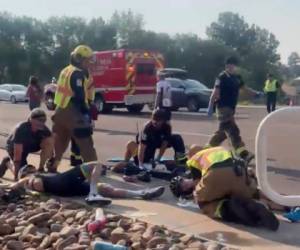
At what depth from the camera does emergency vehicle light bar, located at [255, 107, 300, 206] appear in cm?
609

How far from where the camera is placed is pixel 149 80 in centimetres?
2416

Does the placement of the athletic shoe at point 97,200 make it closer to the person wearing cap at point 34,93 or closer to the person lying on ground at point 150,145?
the person lying on ground at point 150,145

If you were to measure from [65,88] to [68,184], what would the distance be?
5.29 ft

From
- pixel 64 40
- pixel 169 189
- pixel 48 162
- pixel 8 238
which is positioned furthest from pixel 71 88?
pixel 64 40

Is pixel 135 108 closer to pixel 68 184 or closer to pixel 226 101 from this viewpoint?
pixel 226 101

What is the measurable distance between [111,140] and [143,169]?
5.58 meters

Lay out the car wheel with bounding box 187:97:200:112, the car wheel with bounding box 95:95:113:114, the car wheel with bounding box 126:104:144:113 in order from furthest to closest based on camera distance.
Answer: the car wheel with bounding box 187:97:200:112
the car wheel with bounding box 126:104:144:113
the car wheel with bounding box 95:95:113:114

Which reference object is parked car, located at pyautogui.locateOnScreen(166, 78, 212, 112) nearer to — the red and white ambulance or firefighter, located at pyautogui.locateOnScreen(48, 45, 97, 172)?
the red and white ambulance

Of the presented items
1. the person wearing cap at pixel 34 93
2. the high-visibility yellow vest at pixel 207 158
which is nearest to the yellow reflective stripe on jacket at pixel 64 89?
the high-visibility yellow vest at pixel 207 158

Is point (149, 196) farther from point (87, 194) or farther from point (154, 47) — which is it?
point (154, 47)

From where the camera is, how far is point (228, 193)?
6.46 m

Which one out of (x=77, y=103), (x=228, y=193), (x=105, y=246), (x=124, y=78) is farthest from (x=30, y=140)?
(x=124, y=78)

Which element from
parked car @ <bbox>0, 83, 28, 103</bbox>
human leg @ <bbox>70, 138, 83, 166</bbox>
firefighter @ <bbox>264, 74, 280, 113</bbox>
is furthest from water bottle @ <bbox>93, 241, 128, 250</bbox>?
parked car @ <bbox>0, 83, 28, 103</bbox>

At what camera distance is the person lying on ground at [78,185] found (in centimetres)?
738
